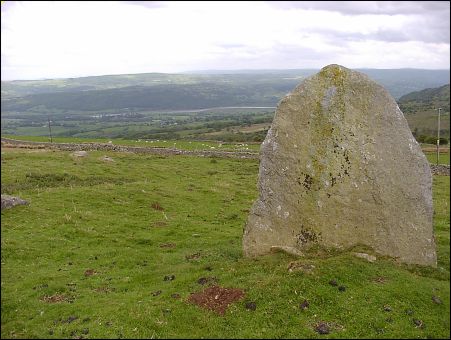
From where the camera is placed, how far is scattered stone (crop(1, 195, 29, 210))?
3192 cm

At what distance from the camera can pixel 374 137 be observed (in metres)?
21.9

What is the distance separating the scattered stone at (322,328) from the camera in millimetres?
15141

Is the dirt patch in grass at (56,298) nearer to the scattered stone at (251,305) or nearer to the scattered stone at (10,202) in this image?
the scattered stone at (251,305)

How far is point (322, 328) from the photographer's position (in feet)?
50.1

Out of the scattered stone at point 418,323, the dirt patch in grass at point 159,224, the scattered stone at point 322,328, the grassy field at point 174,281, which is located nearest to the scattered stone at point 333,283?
the grassy field at point 174,281

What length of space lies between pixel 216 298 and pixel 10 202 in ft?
74.9

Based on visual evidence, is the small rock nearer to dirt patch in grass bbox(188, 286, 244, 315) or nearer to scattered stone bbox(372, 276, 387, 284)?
dirt patch in grass bbox(188, 286, 244, 315)

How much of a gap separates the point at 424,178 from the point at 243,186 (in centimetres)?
3261

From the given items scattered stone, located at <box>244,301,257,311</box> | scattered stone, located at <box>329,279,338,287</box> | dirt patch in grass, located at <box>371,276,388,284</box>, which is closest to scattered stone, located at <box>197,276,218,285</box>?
scattered stone, located at <box>244,301,257,311</box>

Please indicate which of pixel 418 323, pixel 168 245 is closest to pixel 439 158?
pixel 168 245

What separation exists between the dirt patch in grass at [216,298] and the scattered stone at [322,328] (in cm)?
339

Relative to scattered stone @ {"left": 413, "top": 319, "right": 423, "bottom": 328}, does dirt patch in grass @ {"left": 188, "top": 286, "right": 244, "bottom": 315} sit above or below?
above

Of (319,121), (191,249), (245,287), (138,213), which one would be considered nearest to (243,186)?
(138,213)

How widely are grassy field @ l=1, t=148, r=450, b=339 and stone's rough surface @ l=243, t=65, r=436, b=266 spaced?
4.00 ft
